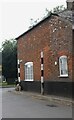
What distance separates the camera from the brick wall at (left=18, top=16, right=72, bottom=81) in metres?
22.6

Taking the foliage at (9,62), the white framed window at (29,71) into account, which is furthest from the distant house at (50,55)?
the foliage at (9,62)

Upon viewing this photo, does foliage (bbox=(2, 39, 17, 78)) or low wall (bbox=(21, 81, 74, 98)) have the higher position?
foliage (bbox=(2, 39, 17, 78))

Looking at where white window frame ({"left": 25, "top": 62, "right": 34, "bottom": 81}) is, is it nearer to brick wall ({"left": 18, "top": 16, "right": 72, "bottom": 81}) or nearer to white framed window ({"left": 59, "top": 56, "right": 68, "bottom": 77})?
brick wall ({"left": 18, "top": 16, "right": 72, "bottom": 81})

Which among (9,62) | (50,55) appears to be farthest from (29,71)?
(9,62)

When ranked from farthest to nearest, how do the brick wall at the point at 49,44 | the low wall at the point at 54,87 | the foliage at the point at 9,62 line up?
the foliage at the point at 9,62, the brick wall at the point at 49,44, the low wall at the point at 54,87

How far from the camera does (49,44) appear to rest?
25.4m

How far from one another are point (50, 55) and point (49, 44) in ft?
2.65

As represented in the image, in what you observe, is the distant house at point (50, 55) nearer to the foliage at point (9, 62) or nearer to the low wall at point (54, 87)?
the low wall at point (54, 87)

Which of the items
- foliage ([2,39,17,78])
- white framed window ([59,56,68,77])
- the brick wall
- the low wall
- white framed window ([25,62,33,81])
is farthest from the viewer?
foliage ([2,39,17,78])

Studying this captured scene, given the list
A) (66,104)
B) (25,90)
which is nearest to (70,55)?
(66,104)

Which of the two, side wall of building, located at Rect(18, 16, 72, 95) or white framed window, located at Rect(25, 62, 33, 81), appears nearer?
side wall of building, located at Rect(18, 16, 72, 95)

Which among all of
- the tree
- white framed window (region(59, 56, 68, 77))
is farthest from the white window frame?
the tree

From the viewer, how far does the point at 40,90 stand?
26812mm

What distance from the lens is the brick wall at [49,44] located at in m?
22.6
